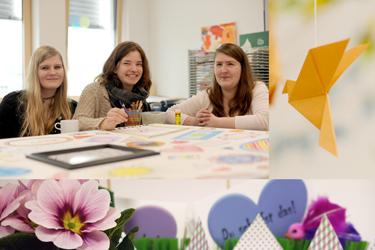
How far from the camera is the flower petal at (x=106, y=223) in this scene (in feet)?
1.53

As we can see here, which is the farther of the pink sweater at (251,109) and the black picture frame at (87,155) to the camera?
the pink sweater at (251,109)

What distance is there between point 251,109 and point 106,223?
144cm

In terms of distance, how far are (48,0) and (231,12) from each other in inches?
74.6

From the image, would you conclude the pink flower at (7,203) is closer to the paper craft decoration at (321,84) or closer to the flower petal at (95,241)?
the flower petal at (95,241)

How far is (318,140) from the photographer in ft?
1.59

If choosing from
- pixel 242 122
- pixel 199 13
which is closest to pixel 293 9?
pixel 242 122

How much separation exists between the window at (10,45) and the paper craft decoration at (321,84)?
11.4ft

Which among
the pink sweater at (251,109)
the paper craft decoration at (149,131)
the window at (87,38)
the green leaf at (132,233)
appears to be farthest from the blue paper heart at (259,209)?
the window at (87,38)

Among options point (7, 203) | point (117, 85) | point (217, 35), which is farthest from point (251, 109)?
point (217, 35)

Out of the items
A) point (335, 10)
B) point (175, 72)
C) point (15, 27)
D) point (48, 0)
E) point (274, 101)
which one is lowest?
point (274, 101)

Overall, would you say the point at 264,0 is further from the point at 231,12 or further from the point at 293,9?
the point at 293,9

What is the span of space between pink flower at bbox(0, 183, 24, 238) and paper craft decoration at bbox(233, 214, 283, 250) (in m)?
0.35

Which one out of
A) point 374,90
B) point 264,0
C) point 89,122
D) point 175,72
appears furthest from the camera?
point 175,72

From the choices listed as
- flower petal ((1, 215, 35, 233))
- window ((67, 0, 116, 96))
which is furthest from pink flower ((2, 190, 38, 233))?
window ((67, 0, 116, 96))
